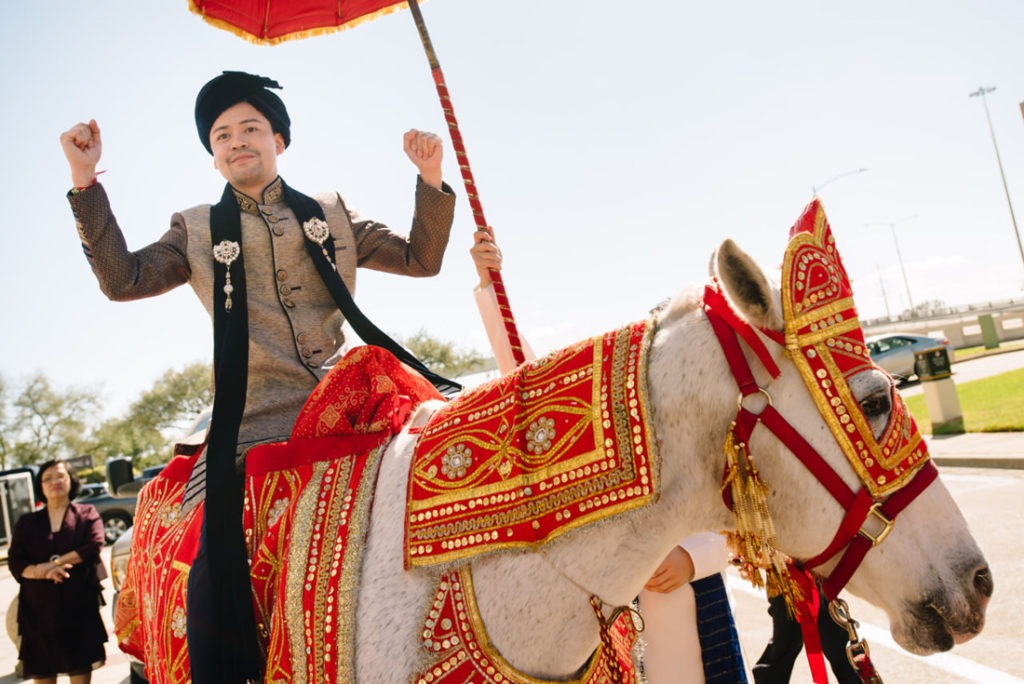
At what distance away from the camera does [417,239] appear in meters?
2.65

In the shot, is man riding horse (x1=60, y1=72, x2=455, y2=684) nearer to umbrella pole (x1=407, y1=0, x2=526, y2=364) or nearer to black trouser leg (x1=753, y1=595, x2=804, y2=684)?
umbrella pole (x1=407, y1=0, x2=526, y2=364)

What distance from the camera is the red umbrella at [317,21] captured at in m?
2.72

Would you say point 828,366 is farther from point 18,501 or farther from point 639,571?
point 18,501

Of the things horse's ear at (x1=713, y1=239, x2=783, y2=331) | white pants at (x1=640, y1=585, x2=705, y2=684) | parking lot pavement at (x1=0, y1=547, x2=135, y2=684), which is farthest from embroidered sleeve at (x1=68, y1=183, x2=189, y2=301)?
parking lot pavement at (x1=0, y1=547, x2=135, y2=684)

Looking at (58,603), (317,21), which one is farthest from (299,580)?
(58,603)

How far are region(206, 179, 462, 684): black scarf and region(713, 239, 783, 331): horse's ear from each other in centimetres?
130

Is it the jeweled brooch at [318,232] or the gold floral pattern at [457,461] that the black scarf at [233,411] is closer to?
the jeweled brooch at [318,232]

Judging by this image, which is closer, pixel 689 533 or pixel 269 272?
pixel 689 533

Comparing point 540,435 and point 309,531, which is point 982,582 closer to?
point 540,435

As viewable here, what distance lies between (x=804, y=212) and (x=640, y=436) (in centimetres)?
70

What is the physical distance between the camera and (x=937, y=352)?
1155cm

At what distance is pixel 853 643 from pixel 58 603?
7069mm

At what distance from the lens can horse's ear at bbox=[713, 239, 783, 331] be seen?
151cm

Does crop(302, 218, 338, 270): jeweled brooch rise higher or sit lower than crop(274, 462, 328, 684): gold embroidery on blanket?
higher
